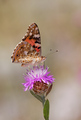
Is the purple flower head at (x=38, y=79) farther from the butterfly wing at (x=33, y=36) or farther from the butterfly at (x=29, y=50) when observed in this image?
the butterfly wing at (x=33, y=36)

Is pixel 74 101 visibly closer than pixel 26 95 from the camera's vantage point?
Yes

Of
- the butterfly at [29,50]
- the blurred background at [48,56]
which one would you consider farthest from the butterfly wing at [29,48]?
the blurred background at [48,56]

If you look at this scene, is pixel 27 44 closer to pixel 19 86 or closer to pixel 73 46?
pixel 19 86

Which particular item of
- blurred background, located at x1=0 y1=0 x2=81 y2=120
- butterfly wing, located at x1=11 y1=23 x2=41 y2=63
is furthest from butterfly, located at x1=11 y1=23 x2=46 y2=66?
blurred background, located at x1=0 y1=0 x2=81 y2=120

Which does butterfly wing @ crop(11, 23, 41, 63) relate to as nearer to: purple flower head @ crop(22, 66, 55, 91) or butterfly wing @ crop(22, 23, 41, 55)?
butterfly wing @ crop(22, 23, 41, 55)

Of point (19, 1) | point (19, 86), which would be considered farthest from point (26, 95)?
point (19, 1)
